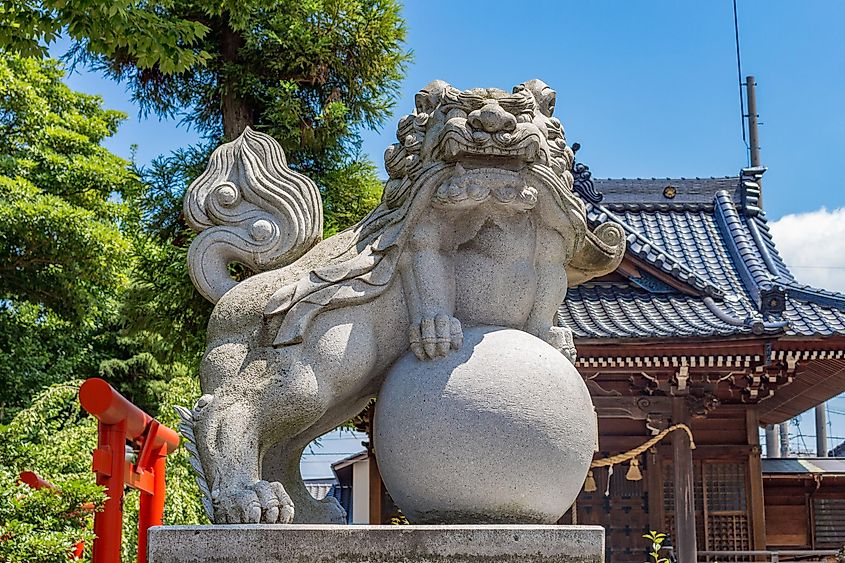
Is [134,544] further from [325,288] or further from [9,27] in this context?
[325,288]

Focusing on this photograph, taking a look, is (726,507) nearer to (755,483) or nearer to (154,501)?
(755,483)

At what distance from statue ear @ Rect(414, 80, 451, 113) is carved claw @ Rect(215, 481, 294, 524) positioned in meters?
1.30

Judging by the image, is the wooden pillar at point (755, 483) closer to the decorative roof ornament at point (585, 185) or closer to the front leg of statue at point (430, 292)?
the decorative roof ornament at point (585, 185)

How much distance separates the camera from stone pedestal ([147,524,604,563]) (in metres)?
2.52

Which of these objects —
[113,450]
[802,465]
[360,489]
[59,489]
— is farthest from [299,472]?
[360,489]

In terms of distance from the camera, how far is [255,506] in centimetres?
259

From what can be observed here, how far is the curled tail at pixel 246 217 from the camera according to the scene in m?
3.05

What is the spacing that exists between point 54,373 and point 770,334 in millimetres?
10860

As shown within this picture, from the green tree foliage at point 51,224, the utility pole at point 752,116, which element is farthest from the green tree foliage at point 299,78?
the utility pole at point 752,116

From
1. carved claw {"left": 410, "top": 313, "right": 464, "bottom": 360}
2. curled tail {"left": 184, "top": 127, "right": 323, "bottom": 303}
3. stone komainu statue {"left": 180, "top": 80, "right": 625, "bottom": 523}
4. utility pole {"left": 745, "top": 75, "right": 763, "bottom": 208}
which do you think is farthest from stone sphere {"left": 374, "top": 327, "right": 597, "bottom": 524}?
utility pole {"left": 745, "top": 75, "right": 763, "bottom": 208}

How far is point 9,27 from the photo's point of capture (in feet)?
18.3

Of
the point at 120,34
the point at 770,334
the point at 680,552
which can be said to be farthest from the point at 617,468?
the point at 120,34

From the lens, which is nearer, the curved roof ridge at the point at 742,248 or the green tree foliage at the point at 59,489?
the green tree foliage at the point at 59,489

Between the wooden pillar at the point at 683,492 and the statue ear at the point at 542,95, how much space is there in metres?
7.79
